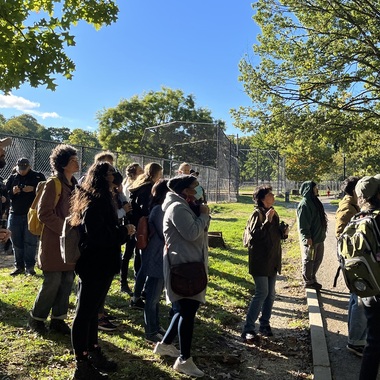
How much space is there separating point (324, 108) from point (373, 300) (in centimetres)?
1412

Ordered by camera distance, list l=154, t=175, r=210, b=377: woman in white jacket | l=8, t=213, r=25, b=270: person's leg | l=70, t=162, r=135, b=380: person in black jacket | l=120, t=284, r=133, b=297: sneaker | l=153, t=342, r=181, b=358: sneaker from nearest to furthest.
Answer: l=70, t=162, r=135, b=380: person in black jacket < l=154, t=175, r=210, b=377: woman in white jacket < l=153, t=342, r=181, b=358: sneaker < l=120, t=284, r=133, b=297: sneaker < l=8, t=213, r=25, b=270: person's leg

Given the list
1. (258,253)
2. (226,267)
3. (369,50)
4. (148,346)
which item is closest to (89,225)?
(148,346)

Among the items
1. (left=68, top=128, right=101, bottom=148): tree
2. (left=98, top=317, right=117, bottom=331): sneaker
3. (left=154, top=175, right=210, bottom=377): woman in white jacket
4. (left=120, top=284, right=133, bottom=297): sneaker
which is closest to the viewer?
(left=154, top=175, right=210, bottom=377): woman in white jacket

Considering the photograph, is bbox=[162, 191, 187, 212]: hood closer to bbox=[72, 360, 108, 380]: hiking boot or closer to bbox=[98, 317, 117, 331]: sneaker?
bbox=[72, 360, 108, 380]: hiking boot

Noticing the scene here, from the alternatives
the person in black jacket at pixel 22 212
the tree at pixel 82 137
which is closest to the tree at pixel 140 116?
the tree at pixel 82 137

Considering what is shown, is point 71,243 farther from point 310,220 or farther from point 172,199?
point 310,220

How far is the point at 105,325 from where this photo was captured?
473 centimetres

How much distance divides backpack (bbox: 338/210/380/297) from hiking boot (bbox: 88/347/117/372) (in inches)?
87.9

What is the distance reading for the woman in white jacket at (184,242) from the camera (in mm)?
3641

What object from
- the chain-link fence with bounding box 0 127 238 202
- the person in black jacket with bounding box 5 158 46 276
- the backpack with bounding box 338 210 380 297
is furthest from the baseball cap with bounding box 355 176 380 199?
the chain-link fence with bounding box 0 127 238 202

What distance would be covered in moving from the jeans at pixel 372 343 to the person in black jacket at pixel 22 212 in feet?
18.1

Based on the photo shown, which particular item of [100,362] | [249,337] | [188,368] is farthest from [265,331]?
[100,362]

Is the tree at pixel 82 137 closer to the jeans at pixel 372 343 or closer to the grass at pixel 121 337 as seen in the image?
the grass at pixel 121 337

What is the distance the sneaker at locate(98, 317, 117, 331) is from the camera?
470 cm
